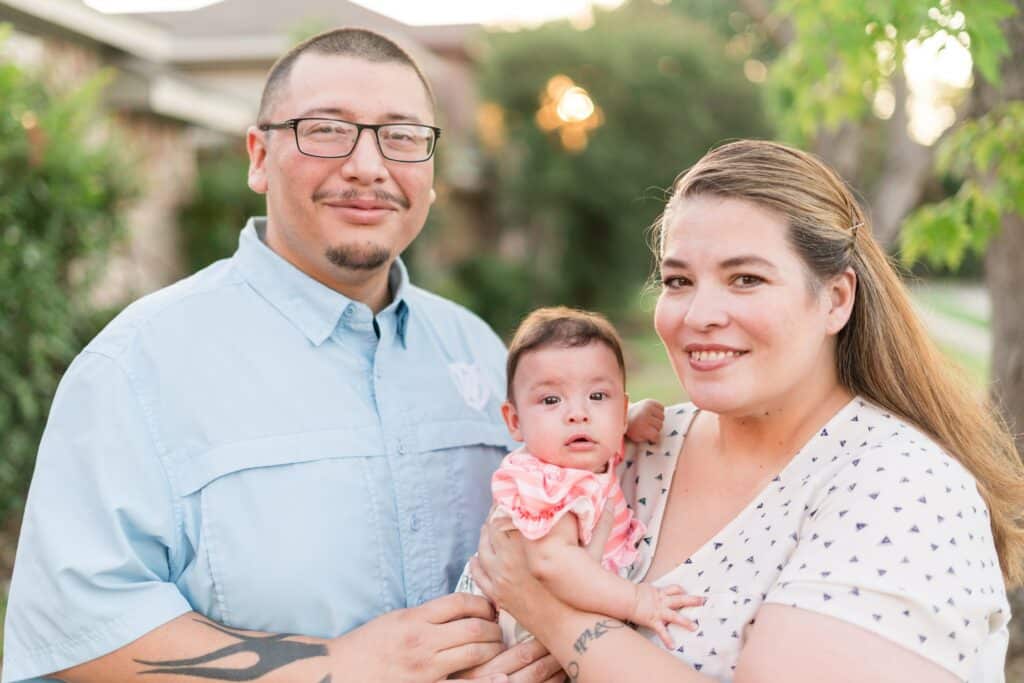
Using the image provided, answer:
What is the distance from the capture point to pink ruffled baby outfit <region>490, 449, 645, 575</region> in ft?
8.10

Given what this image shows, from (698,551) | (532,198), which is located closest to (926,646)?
(698,551)

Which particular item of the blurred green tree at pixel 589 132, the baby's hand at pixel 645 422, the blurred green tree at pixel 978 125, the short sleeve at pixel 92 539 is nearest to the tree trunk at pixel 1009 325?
the blurred green tree at pixel 978 125

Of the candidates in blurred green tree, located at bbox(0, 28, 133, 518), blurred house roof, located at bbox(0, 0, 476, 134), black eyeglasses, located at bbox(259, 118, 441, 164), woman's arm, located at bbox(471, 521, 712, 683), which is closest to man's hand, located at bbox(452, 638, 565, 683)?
woman's arm, located at bbox(471, 521, 712, 683)

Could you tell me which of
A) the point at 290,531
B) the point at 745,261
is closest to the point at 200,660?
the point at 290,531

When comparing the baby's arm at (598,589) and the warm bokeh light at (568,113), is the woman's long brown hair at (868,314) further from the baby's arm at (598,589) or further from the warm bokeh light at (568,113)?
the warm bokeh light at (568,113)

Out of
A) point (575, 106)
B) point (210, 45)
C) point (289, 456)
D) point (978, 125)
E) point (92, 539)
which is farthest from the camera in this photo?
point (575, 106)

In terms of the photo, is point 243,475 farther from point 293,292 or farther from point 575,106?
point 575,106

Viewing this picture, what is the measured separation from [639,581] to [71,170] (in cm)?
569

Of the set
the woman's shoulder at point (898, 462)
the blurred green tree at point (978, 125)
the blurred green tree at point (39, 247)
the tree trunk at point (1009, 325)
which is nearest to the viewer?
the woman's shoulder at point (898, 462)

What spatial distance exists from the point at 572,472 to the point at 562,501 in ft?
0.35

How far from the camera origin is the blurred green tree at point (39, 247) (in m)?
6.32

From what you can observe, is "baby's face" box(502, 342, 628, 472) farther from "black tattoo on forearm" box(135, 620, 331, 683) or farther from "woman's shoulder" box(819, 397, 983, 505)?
"black tattoo on forearm" box(135, 620, 331, 683)

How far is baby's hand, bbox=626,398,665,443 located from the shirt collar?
870 millimetres

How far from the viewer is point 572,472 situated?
Result: 8.41ft
